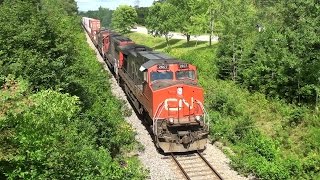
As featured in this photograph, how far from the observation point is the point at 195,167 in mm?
15766

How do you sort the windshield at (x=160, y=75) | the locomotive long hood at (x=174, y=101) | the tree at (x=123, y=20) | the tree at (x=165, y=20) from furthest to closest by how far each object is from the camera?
1. the tree at (x=123, y=20)
2. the tree at (x=165, y=20)
3. the windshield at (x=160, y=75)
4. the locomotive long hood at (x=174, y=101)

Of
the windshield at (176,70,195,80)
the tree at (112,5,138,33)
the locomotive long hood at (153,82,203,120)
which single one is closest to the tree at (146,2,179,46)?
the tree at (112,5,138,33)

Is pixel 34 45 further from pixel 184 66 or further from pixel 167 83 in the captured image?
pixel 184 66

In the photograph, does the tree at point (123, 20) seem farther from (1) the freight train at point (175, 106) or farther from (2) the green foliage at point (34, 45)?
(2) the green foliage at point (34, 45)

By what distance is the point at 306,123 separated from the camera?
1967 centimetres

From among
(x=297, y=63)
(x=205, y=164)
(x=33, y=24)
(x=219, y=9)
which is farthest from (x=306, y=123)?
(x=219, y=9)

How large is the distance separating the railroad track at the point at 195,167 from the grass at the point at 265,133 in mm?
1291

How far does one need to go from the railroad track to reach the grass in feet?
4.24

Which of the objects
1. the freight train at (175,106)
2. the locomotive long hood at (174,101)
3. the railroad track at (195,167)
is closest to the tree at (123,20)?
the freight train at (175,106)

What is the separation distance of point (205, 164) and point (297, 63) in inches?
376

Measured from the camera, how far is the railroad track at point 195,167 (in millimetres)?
14711

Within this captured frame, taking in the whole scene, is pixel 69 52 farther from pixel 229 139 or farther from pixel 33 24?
pixel 229 139

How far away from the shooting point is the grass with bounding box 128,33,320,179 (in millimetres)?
14607

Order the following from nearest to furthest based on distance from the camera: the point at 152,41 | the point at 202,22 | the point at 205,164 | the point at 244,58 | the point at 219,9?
the point at 205,164 < the point at 244,58 < the point at 219,9 < the point at 202,22 < the point at 152,41
